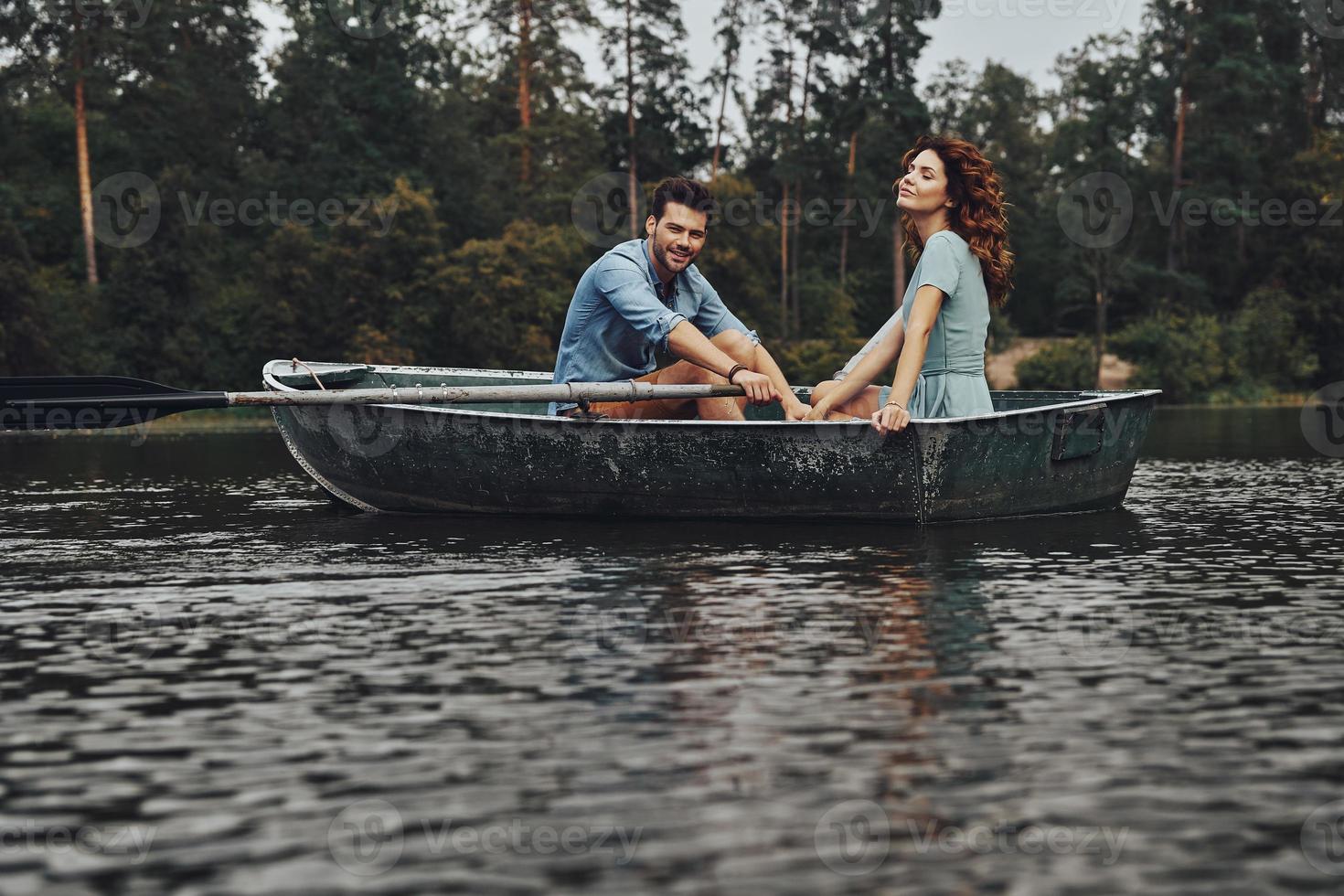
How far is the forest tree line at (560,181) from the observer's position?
41.0 m

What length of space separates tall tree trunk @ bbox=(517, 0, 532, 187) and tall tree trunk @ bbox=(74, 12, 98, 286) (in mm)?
11548

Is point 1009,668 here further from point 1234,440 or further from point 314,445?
point 1234,440

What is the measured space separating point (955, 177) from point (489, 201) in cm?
3937

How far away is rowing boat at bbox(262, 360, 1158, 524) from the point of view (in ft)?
30.0

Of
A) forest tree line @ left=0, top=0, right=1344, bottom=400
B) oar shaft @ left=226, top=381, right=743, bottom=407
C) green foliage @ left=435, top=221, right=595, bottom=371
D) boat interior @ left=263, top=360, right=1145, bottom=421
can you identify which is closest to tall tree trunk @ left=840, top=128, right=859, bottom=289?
forest tree line @ left=0, top=0, right=1344, bottom=400

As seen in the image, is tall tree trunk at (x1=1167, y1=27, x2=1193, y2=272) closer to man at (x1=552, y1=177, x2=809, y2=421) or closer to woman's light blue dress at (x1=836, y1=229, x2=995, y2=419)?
man at (x1=552, y1=177, x2=809, y2=421)

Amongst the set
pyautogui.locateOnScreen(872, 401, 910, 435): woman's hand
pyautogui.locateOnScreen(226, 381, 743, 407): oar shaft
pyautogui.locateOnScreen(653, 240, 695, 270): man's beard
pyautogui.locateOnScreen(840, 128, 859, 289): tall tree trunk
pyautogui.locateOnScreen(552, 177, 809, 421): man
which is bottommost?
pyautogui.locateOnScreen(872, 401, 910, 435): woman's hand

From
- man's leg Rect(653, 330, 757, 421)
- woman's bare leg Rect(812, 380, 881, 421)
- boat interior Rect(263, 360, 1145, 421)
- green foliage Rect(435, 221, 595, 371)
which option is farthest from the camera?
green foliage Rect(435, 221, 595, 371)

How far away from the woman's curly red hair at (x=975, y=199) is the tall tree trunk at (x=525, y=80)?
38.7 m

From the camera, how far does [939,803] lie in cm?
357

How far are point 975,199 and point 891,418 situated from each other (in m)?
1.30

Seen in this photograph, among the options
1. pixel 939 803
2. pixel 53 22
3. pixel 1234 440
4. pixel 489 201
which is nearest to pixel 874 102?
pixel 489 201

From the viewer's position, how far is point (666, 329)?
30.0 feet

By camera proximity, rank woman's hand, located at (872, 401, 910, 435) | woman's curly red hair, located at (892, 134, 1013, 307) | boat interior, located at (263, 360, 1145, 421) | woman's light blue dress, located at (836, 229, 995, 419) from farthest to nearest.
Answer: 1. boat interior, located at (263, 360, 1145, 421)
2. woman's curly red hair, located at (892, 134, 1013, 307)
3. woman's light blue dress, located at (836, 229, 995, 419)
4. woman's hand, located at (872, 401, 910, 435)
